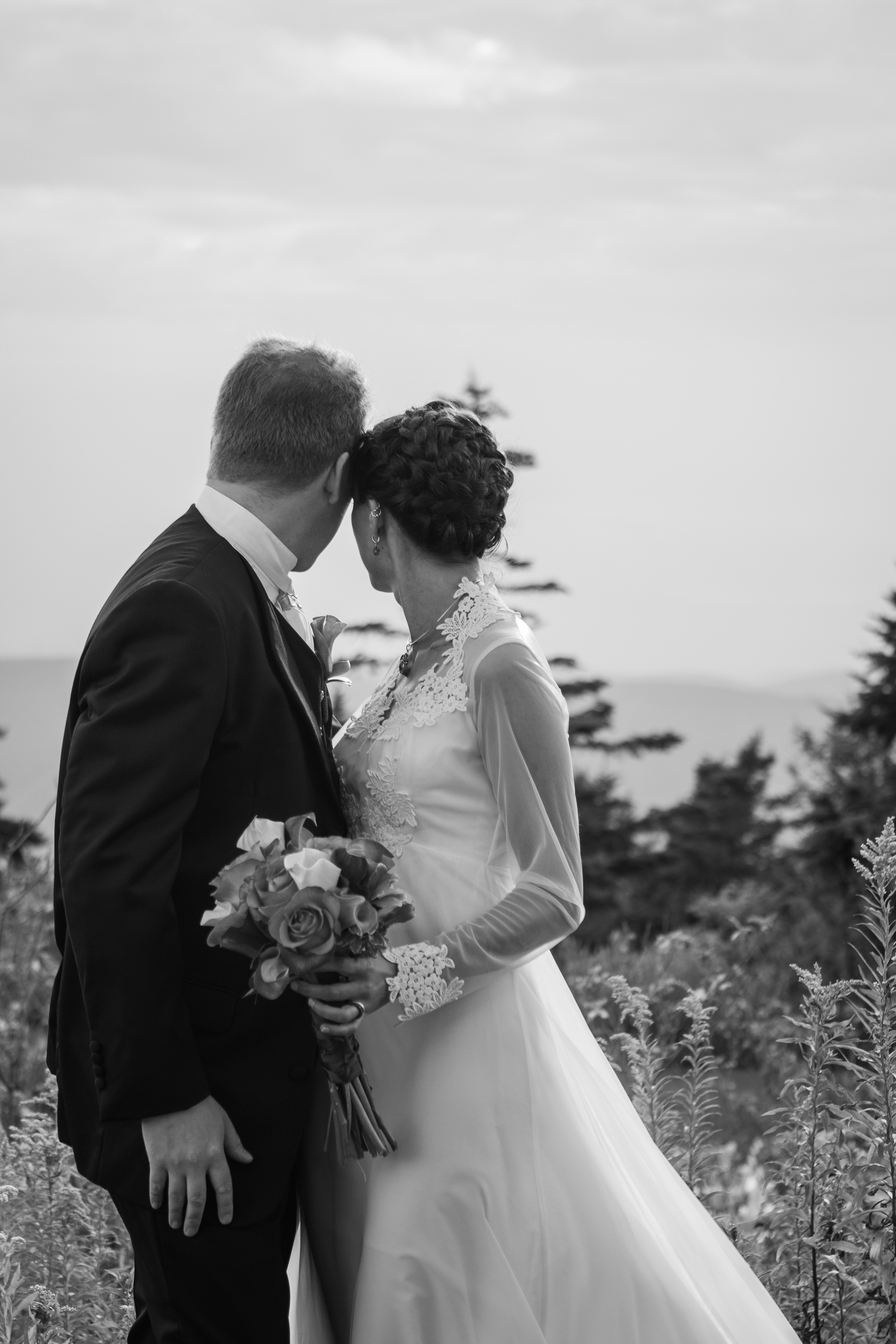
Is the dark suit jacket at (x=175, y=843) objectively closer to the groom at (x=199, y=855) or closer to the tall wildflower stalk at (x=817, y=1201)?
the groom at (x=199, y=855)

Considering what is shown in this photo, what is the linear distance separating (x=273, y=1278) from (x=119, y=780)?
1.15m

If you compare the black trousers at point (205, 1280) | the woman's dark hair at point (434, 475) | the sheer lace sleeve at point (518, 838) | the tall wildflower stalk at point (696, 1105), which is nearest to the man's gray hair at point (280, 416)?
the woman's dark hair at point (434, 475)

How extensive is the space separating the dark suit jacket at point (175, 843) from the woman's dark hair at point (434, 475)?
1.37ft

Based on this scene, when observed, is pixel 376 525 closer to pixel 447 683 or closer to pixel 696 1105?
pixel 447 683

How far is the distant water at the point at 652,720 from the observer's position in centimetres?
799

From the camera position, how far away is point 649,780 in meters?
86.8

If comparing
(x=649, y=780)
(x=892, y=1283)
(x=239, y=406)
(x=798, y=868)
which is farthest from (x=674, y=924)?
(x=649, y=780)

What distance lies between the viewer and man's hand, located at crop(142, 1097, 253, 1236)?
2.72 metres

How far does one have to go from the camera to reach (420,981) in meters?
2.88

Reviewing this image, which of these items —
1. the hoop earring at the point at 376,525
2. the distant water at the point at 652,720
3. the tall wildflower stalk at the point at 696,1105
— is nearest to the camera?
the hoop earring at the point at 376,525

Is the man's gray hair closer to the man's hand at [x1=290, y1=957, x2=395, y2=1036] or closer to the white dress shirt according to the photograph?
the white dress shirt

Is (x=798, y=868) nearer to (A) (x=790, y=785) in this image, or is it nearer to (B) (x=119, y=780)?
(A) (x=790, y=785)

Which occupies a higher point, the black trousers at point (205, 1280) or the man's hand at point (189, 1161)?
the man's hand at point (189, 1161)

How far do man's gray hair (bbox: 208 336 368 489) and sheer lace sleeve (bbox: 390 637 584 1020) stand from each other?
618 millimetres
